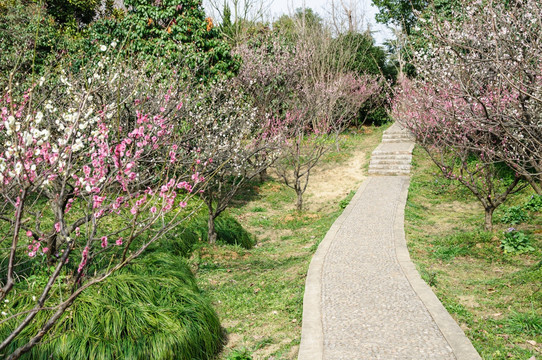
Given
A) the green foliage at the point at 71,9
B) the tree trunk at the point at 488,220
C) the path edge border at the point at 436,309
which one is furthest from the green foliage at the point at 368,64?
the path edge border at the point at 436,309

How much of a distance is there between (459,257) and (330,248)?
8.38 feet

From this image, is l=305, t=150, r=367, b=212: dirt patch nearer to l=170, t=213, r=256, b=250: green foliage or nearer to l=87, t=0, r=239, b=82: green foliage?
l=170, t=213, r=256, b=250: green foliage

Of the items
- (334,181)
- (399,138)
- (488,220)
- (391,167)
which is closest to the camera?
(488,220)

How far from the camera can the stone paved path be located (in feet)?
15.0

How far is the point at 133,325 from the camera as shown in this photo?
178 inches

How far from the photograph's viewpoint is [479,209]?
40.2 ft

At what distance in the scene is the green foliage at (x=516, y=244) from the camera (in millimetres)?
8039

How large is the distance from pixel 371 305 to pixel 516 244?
4204 mm

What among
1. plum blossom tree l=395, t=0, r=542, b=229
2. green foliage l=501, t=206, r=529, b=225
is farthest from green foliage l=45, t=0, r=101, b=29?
green foliage l=501, t=206, r=529, b=225

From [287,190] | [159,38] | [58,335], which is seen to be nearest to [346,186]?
[287,190]

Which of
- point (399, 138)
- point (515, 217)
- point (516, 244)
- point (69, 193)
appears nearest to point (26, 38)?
point (69, 193)

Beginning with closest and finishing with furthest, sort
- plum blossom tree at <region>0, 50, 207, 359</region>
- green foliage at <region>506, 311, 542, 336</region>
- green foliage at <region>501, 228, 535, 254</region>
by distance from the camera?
plum blossom tree at <region>0, 50, 207, 359</region>, green foliage at <region>506, 311, 542, 336</region>, green foliage at <region>501, 228, 535, 254</region>

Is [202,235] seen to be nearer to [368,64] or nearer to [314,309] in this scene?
[314,309]

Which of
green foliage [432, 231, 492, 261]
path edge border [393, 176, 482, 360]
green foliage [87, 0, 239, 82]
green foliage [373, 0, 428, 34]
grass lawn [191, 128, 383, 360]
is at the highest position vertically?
green foliage [373, 0, 428, 34]
